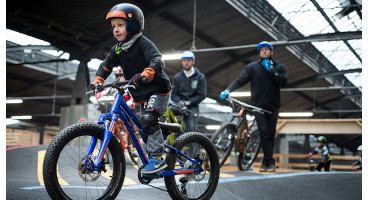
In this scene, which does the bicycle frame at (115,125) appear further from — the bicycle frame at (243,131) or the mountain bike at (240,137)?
the bicycle frame at (243,131)

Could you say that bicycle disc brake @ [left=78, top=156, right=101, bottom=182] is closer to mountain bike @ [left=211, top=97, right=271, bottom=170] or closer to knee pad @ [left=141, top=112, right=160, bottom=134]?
knee pad @ [left=141, top=112, right=160, bottom=134]

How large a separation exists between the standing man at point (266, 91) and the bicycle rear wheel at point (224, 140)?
46 centimetres

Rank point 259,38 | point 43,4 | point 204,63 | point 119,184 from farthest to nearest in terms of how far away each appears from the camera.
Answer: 1. point 204,63
2. point 259,38
3. point 43,4
4. point 119,184

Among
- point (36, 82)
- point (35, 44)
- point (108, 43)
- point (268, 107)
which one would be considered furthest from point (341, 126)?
point (36, 82)

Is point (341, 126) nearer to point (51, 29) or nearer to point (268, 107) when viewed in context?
point (268, 107)

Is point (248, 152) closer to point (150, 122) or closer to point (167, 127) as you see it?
point (167, 127)

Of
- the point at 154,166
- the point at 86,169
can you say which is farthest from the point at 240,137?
the point at 86,169

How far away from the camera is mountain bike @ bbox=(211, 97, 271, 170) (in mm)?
6171

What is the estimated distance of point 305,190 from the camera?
4.78 meters

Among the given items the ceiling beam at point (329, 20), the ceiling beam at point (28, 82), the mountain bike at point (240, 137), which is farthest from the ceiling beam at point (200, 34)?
the ceiling beam at point (28, 82)

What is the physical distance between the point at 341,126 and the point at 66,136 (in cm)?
1210

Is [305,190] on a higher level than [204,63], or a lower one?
lower

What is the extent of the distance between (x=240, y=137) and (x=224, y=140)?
36 centimetres

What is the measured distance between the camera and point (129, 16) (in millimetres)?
3133
